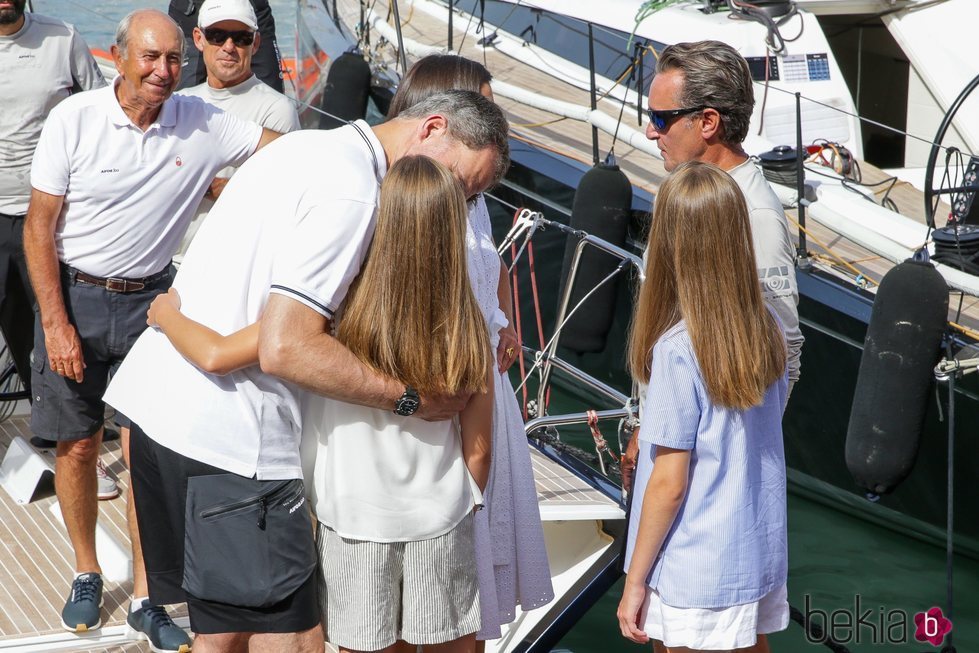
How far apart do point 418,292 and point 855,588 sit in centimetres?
349

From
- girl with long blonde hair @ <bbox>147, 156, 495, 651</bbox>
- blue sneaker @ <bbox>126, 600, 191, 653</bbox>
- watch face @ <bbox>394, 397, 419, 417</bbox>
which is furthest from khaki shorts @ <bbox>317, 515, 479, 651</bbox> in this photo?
blue sneaker @ <bbox>126, 600, 191, 653</bbox>

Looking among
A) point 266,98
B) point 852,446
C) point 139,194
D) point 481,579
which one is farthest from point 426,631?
point 852,446

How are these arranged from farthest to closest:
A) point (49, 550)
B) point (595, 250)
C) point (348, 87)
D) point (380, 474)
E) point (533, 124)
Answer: point (348, 87), point (533, 124), point (595, 250), point (49, 550), point (380, 474)

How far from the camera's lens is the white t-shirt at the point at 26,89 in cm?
357

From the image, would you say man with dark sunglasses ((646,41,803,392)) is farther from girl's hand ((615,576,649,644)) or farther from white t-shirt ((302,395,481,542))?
white t-shirt ((302,395,481,542))

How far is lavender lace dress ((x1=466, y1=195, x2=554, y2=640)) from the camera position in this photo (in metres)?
2.20

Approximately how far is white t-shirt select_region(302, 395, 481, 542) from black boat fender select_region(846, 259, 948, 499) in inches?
97.3

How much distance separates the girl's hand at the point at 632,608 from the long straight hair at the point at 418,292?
0.62 metres

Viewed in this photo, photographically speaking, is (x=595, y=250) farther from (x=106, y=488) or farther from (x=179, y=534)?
(x=179, y=534)

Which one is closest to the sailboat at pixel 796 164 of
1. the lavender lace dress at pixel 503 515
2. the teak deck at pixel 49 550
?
the teak deck at pixel 49 550

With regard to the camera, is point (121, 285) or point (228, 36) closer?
point (121, 285)

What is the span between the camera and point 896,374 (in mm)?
3963

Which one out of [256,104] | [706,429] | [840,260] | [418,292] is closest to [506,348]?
[706,429]

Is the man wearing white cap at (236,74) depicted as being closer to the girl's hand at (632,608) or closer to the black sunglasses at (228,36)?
the black sunglasses at (228,36)
